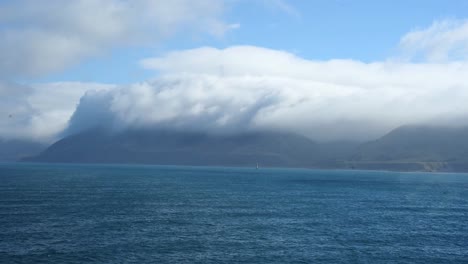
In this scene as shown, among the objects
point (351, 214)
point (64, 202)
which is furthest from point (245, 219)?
point (64, 202)

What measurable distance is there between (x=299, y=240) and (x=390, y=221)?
42201 millimetres

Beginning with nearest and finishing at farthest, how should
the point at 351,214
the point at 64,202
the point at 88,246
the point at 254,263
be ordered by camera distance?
1. the point at 254,263
2. the point at 88,246
3. the point at 351,214
4. the point at 64,202

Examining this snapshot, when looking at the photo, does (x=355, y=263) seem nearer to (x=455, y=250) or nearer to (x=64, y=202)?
(x=455, y=250)

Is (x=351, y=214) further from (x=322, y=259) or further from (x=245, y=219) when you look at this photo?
(x=322, y=259)

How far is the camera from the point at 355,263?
7769 cm

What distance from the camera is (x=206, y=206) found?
148750 millimetres

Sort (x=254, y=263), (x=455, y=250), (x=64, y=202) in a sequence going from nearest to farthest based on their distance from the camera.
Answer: (x=254, y=263) → (x=455, y=250) → (x=64, y=202)

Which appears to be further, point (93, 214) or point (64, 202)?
point (64, 202)

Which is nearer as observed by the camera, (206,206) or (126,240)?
(126,240)

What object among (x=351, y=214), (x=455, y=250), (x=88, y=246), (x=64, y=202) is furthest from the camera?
(x=64, y=202)

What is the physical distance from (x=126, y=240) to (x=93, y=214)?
36073mm

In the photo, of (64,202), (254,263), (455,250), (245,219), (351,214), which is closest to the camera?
(254,263)

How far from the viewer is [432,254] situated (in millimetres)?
86250

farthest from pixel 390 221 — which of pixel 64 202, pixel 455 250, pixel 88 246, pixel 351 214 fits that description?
pixel 64 202
